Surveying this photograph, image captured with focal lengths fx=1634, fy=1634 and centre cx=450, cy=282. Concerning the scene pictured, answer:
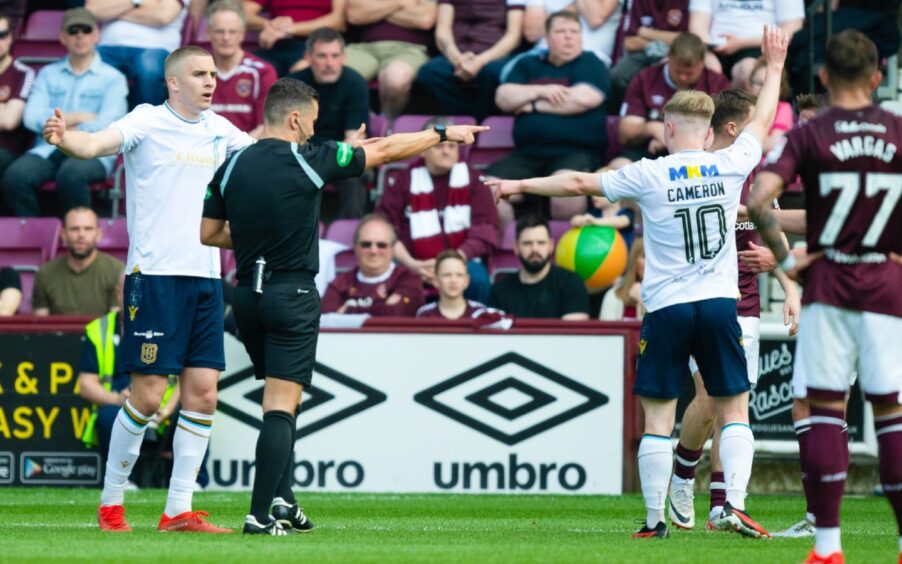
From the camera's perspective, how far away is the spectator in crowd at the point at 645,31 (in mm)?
15891

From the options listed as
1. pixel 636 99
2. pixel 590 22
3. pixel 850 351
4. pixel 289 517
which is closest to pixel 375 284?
pixel 636 99

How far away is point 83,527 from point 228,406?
380cm

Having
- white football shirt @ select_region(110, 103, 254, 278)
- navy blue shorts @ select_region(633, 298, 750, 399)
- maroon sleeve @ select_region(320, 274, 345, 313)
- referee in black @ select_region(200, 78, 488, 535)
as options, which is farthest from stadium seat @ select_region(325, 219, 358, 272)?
navy blue shorts @ select_region(633, 298, 750, 399)

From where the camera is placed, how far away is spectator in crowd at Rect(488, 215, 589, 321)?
13.6 m

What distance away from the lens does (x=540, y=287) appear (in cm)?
1368

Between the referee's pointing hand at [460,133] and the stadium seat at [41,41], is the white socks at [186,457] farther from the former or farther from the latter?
the stadium seat at [41,41]

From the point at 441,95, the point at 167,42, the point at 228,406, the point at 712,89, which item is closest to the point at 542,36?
the point at 441,95

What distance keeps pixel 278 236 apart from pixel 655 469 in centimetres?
227

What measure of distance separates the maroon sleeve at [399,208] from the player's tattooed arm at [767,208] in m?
7.74

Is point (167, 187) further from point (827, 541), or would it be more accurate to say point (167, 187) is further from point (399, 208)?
point (399, 208)

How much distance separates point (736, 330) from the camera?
8.42 metres

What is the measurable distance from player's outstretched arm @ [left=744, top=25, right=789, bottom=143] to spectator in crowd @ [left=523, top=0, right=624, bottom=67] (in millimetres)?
7645

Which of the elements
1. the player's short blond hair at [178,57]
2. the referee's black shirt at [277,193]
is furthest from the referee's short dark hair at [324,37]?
the referee's black shirt at [277,193]

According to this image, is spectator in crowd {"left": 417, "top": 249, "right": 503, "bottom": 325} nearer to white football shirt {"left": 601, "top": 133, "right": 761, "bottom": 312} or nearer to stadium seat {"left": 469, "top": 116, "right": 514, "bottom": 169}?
stadium seat {"left": 469, "top": 116, "right": 514, "bottom": 169}
